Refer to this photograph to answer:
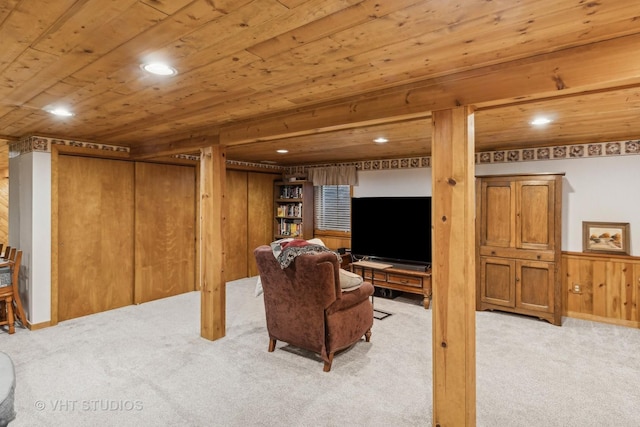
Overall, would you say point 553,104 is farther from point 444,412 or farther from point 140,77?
point 140,77

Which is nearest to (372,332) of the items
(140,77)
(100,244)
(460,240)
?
(460,240)

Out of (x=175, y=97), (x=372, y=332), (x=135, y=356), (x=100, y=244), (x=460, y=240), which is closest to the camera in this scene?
(x=460, y=240)

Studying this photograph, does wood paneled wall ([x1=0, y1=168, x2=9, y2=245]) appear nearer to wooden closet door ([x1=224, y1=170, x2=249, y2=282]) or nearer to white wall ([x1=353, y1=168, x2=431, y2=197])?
wooden closet door ([x1=224, y1=170, x2=249, y2=282])

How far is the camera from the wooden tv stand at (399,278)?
15.7 ft

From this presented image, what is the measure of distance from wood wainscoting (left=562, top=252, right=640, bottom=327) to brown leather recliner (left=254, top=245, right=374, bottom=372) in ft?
9.32

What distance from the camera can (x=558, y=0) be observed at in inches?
50.0

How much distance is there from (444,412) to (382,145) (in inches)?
128

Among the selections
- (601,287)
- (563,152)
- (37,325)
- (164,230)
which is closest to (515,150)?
(563,152)

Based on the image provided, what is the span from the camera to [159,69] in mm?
1974

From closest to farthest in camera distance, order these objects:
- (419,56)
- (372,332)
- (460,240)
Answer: (419,56) → (460,240) → (372,332)

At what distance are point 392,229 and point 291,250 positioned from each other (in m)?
2.72

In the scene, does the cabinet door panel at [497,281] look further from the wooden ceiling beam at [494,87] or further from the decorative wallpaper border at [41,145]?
the decorative wallpaper border at [41,145]

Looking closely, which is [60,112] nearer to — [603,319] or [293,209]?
[293,209]

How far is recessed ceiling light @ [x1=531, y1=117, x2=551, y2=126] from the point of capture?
310 centimetres
